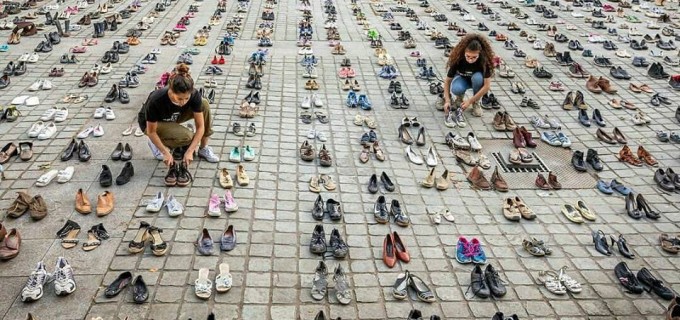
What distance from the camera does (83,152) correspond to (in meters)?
7.57

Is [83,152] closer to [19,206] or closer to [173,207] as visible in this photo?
[19,206]

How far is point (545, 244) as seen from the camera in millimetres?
6262

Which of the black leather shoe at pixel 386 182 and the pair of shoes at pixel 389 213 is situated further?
the black leather shoe at pixel 386 182

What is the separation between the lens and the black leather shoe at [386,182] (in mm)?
7242

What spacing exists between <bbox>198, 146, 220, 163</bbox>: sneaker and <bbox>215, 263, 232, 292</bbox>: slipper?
2511 mm

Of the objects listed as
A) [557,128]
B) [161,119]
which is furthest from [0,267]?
[557,128]

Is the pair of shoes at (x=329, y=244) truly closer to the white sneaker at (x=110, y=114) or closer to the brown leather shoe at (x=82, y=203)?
the brown leather shoe at (x=82, y=203)

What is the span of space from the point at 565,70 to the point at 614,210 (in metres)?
5.96

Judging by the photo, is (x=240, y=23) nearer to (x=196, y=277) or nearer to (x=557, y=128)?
(x=557, y=128)

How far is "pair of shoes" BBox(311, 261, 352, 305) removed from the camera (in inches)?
206

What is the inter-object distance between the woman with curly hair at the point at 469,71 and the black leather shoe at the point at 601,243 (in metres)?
3.54

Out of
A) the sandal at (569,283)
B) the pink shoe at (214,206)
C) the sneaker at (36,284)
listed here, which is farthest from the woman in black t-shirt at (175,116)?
the sandal at (569,283)

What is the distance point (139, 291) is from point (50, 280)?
94 cm

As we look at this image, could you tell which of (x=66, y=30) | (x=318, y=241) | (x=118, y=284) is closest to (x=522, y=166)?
(x=318, y=241)
